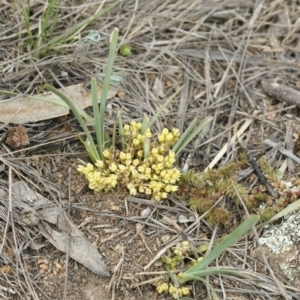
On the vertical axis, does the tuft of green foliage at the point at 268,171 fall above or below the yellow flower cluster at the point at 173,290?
above

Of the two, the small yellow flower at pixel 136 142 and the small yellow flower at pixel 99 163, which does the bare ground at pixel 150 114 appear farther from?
the small yellow flower at pixel 136 142

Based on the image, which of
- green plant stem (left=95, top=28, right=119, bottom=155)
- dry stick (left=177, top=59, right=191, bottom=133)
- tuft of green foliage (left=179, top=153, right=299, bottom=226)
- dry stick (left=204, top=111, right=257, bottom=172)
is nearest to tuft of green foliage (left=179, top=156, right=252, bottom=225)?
tuft of green foliage (left=179, top=153, right=299, bottom=226)

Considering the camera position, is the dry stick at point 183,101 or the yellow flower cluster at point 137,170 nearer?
the yellow flower cluster at point 137,170

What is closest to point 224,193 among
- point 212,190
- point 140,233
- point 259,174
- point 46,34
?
point 212,190

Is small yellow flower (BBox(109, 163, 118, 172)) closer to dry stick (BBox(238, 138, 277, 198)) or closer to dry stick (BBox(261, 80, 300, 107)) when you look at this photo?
dry stick (BBox(238, 138, 277, 198))

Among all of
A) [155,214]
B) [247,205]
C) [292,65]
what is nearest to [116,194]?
[155,214]

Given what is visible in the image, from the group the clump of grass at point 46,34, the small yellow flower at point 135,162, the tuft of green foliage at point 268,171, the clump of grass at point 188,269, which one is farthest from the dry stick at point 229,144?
the clump of grass at point 46,34

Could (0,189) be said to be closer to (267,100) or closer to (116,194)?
(116,194)
